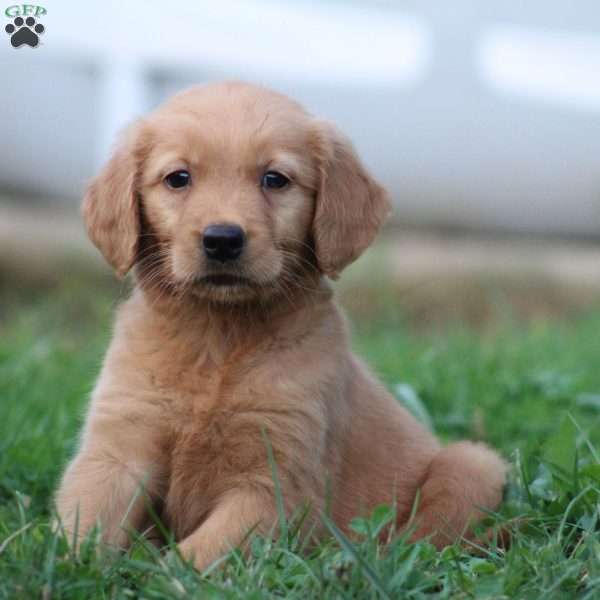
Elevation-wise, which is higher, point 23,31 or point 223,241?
point 23,31

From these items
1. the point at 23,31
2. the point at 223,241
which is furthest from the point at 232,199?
the point at 23,31

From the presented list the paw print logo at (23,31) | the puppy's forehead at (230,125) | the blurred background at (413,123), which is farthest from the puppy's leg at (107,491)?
the blurred background at (413,123)

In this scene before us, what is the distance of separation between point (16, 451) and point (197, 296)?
1096 mm

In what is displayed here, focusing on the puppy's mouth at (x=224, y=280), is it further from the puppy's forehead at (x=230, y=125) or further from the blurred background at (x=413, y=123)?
the blurred background at (x=413, y=123)

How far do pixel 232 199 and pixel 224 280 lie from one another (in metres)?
0.26

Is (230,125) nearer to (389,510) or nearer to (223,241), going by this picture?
(223,241)

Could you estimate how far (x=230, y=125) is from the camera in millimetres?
4066

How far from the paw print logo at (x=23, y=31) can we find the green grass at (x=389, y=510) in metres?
1.39

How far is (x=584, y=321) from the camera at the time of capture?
8820 millimetres

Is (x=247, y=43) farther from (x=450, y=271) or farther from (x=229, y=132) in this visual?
(x=229, y=132)

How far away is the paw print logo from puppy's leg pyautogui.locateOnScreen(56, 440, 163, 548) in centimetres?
201

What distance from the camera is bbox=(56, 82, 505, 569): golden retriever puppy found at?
3.93 m

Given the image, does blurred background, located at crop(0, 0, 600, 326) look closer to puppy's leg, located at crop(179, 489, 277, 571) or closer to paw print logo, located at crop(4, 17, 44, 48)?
paw print logo, located at crop(4, 17, 44, 48)

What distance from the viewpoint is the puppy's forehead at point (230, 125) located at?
405 centimetres
